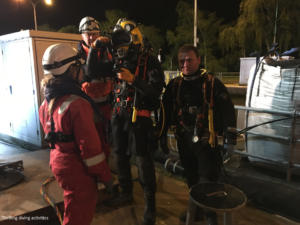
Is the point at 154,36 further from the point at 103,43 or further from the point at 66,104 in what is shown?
the point at 66,104

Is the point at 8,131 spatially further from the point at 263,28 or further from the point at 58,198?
the point at 263,28

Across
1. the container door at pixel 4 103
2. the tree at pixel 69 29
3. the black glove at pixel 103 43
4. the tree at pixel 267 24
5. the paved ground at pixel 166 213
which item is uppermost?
the tree at pixel 69 29

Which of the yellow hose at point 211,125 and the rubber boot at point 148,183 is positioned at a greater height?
the yellow hose at point 211,125

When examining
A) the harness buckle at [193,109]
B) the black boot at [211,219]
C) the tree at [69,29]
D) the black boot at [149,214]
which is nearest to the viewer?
the black boot at [211,219]

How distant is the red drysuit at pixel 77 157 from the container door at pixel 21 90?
363 cm

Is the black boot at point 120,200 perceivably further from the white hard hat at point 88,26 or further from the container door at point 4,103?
the container door at point 4,103

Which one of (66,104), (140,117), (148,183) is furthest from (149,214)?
(66,104)

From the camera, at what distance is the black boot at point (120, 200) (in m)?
2.92

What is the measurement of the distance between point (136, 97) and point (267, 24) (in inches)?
901

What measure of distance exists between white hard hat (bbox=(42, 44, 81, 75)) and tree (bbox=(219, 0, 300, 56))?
2213 centimetres

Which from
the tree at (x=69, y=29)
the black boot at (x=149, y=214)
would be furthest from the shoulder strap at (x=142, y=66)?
the tree at (x=69, y=29)

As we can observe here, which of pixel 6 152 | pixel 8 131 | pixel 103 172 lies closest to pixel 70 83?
pixel 103 172

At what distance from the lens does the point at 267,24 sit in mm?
21125

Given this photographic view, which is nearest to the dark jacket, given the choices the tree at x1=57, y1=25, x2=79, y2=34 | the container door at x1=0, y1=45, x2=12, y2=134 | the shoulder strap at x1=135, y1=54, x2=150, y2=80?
the shoulder strap at x1=135, y1=54, x2=150, y2=80
